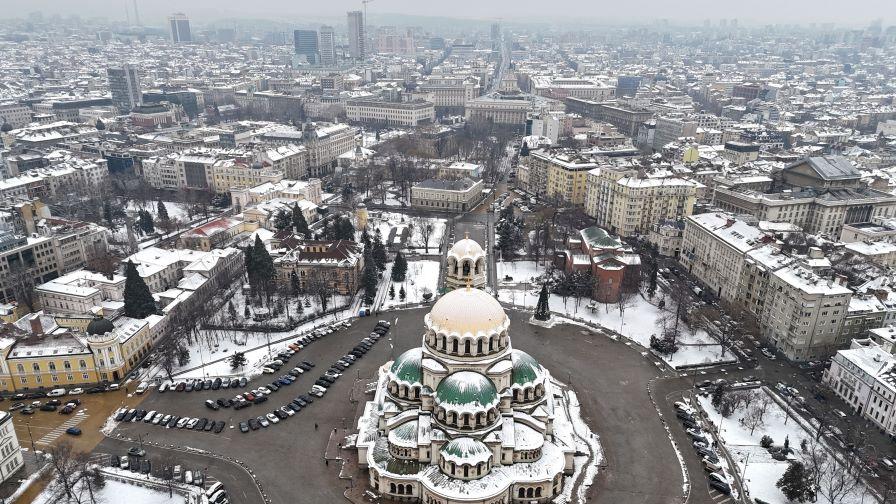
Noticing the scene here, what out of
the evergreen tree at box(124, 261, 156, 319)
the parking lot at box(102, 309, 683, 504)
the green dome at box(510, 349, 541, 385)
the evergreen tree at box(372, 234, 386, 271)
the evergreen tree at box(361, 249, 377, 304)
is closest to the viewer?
the parking lot at box(102, 309, 683, 504)

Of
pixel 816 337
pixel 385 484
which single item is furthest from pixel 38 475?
pixel 816 337

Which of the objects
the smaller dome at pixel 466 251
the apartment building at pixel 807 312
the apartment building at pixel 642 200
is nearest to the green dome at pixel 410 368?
the smaller dome at pixel 466 251

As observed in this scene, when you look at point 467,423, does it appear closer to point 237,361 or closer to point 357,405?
point 357,405

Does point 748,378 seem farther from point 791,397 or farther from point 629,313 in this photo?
point 629,313

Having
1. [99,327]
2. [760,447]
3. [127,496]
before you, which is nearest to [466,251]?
[760,447]

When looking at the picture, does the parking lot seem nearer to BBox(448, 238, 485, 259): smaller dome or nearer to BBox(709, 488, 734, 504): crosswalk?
BBox(709, 488, 734, 504): crosswalk

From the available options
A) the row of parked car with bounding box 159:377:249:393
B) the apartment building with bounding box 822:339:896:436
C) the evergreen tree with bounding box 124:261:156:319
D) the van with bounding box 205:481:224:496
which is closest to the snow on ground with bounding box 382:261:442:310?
the row of parked car with bounding box 159:377:249:393
